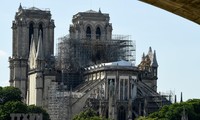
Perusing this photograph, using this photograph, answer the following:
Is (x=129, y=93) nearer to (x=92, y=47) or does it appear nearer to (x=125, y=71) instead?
(x=125, y=71)

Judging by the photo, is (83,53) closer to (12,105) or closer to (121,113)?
(121,113)

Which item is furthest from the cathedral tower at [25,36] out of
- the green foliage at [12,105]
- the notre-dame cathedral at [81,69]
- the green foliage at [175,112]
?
the green foliage at [175,112]

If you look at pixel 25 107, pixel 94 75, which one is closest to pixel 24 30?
pixel 94 75

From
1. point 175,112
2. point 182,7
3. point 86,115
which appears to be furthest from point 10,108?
point 182,7

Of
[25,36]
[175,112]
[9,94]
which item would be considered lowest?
[175,112]

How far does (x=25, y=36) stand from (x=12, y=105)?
28456mm

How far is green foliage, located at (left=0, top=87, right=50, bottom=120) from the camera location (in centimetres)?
12338

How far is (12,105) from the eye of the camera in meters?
126

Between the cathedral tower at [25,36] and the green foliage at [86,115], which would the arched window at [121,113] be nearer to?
the green foliage at [86,115]

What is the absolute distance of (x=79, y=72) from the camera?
14800 centimetres

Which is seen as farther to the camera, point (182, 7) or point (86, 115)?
point (86, 115)

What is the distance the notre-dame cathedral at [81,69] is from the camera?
136000mm

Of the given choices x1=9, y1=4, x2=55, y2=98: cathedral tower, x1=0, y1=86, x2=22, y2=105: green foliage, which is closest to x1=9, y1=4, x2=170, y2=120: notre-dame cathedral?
x1=9, y1=4, x2=55, y2=98: cathedral tower

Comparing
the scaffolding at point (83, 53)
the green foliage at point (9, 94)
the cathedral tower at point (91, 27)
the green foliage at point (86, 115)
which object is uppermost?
the cathedral tower at point (91, 27)
